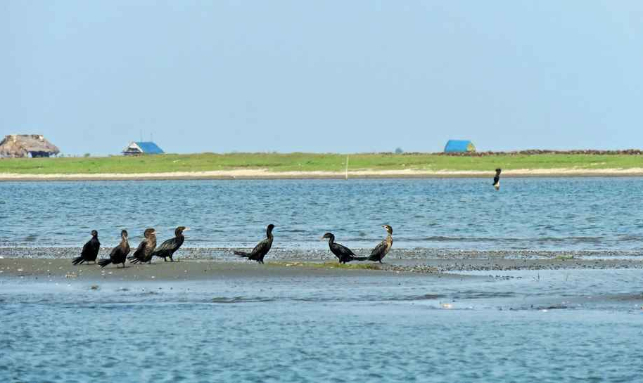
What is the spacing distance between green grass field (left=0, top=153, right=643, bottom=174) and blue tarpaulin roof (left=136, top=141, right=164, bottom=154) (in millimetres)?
38809

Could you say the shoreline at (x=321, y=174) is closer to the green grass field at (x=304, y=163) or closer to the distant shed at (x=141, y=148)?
the green grass field at (x=304, y=163)

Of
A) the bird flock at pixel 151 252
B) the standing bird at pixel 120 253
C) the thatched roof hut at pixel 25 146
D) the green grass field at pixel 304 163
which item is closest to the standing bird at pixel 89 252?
the bird flock at pixel 151 252

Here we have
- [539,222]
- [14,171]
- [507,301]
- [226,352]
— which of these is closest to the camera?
[226,352]

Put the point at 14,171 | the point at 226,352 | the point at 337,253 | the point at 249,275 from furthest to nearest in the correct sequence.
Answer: the point at 14,171
the point at 337,253
the point at 249,275
the point at 226,352

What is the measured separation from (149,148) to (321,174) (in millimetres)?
67176

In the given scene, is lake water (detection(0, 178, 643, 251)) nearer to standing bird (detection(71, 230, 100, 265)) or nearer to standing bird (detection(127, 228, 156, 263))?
standing bird (detection(127, 228, 156, 263))

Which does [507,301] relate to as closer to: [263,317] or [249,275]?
[263,317]

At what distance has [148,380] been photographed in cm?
1516

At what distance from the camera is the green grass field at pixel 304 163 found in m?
134

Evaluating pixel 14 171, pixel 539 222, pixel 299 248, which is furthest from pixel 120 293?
pixel 14 171

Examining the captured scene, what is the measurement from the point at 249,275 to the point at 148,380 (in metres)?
10.8

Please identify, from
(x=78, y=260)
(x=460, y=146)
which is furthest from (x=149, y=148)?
(x=78, y=260)

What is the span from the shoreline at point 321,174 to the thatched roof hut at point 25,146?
49.2m

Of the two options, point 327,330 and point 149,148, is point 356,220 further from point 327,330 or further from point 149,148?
point 149,148
